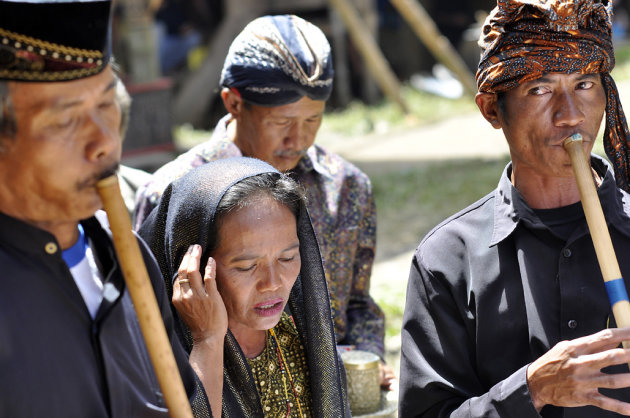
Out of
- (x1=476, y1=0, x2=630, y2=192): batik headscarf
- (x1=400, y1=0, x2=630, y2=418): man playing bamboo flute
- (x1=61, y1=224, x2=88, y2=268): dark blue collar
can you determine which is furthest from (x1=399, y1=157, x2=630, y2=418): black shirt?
(x1=61, y1=224, x2=88, y2=268): dark blue collar

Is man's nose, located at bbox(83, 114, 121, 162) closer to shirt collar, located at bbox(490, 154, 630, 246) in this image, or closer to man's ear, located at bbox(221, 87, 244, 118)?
shirt collar, located at bbox(490, 154, 630, 246)

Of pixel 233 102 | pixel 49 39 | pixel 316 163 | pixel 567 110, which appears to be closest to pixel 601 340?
pixel 567 110

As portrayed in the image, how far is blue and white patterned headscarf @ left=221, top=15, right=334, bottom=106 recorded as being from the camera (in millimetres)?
3244

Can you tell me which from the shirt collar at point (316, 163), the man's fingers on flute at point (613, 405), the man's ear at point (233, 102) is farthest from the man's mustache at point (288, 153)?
the man's fingers on flute at point (613, 405)

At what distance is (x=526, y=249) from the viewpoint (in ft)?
7.52

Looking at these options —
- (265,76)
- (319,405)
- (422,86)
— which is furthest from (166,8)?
(319,405)

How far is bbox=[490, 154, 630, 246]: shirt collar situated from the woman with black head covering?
563mm

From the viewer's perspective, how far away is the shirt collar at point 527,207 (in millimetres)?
2263

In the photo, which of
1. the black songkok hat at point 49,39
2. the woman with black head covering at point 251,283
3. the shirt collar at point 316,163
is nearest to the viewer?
the black songkok hat at point 49,39

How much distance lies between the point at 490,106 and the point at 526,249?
0.43 meters

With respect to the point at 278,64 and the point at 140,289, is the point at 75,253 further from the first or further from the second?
the point at 278,64

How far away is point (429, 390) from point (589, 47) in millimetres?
981

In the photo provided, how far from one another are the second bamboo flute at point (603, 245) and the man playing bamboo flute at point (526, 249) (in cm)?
14

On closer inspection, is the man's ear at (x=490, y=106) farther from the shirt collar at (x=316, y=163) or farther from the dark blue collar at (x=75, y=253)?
the dark blue collar at (x=75, y=253)
